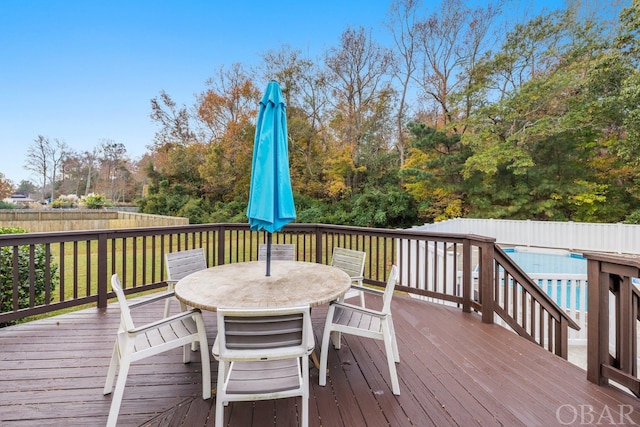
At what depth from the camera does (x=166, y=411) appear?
70.9 inches

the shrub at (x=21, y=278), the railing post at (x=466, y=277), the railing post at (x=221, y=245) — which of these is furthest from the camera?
the railing post at (x=221, y=245)

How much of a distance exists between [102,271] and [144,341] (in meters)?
2.27

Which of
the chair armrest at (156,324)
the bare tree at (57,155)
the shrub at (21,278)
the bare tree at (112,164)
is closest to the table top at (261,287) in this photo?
the chair armrest at (156,324)

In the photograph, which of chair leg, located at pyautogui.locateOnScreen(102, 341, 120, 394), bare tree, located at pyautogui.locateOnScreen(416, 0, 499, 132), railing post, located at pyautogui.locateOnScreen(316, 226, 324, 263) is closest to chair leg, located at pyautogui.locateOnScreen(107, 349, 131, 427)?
chair leg, located at pyautogui.locateOnScreen(102, 341, 120, 394)

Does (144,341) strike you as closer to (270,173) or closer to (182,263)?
(182,263)

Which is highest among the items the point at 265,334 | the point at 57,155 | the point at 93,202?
the point at 57,155

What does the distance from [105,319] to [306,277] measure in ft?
8.36

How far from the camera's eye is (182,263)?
9.95 feet

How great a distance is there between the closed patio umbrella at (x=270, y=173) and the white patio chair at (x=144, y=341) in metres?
0.86

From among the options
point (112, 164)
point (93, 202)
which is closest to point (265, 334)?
point (93, 202)

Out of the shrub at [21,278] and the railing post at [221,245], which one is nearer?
the shrub at [21,278]

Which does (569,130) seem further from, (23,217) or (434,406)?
(23,217)

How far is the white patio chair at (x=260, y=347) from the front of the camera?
143 centimetres

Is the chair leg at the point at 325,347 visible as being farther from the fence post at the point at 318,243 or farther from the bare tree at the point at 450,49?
the bare tree at the point at 450,49
